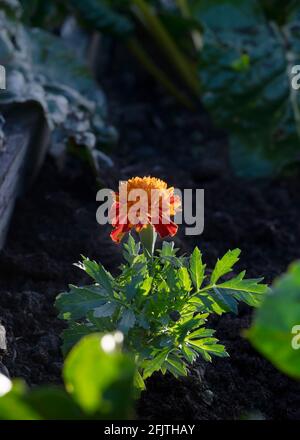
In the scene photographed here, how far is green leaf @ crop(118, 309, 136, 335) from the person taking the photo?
1906 mm

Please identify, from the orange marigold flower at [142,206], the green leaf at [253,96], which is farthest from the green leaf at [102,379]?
the green leaf at [253,96]

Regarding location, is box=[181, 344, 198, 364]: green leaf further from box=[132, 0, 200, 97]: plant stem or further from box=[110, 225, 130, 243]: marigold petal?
box=[132, 0, 200, 97]: plant stem

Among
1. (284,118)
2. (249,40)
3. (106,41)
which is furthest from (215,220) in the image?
(106,41)

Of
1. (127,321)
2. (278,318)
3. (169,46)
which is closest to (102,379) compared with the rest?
(278,318)

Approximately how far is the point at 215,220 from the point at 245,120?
0.93 metres

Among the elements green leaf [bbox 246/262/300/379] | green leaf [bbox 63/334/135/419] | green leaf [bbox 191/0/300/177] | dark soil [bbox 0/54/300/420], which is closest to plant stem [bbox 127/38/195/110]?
dark soil [bbox 0/54/300/420]

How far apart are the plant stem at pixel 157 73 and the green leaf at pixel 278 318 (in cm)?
362

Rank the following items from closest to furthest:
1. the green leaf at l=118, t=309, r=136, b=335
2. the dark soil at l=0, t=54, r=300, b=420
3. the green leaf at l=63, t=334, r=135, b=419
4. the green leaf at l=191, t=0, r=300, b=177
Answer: the green leaf at l=63, t=334, r=135, b=419, the green leaf at l=118, t=309, r=136, b=335, the dark soil at l=0, t=54, r=300, b=420, the green leaf at l=191, t=0, r=300, b=177

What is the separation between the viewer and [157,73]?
4.87 m

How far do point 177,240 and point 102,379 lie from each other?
6.18 feet

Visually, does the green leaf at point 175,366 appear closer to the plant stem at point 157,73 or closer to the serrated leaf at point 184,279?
the serrated leaf at point 184,279

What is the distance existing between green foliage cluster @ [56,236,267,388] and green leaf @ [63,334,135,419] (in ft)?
2.29

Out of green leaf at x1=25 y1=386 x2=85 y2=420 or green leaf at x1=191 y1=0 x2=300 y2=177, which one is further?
green leaf at x1=191 y1=0 x2=300 y2=177

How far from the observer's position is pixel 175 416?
2.13m
